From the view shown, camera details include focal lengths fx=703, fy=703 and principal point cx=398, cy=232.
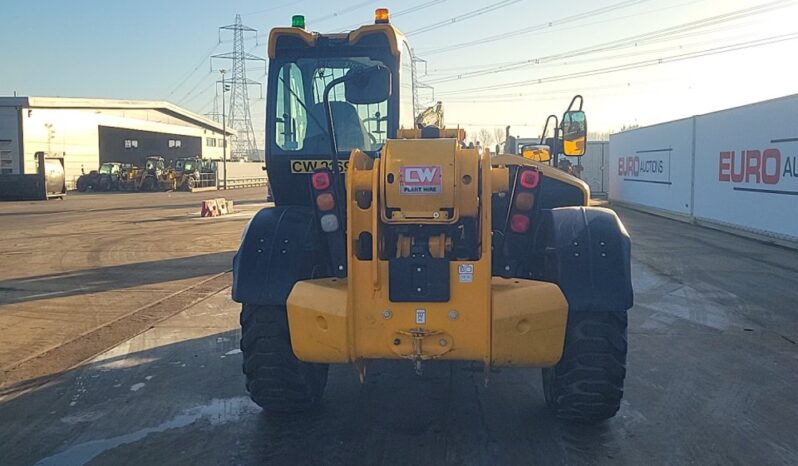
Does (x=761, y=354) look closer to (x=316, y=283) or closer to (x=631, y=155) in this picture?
(x=316, y=283)

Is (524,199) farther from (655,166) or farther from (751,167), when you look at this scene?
(655,166)

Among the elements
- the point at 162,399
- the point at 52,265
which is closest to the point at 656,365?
the point at 162,399

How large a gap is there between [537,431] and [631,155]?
25718mm

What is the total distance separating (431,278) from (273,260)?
115cm

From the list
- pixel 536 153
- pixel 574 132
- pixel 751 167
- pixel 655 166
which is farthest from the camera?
pixel 655 166

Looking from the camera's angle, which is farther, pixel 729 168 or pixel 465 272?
pixel 729 168

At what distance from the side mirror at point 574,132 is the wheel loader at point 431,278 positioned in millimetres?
1896

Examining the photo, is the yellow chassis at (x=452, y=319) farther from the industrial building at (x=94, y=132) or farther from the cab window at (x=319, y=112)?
the industrial building at (x=94, y=132)

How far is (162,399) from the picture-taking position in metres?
5.73

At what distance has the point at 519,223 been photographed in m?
4.74

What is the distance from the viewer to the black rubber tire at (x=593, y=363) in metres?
4.57

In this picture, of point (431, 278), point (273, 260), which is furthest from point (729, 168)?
point (273, 260)

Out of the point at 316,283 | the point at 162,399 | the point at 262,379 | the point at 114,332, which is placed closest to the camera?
the point at 316,283

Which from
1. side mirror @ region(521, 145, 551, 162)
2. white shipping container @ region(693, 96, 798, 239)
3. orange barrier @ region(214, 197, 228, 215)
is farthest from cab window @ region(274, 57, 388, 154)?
orange barrier @ region(214, 197, 228, 215)
